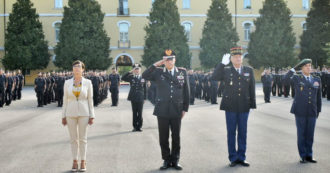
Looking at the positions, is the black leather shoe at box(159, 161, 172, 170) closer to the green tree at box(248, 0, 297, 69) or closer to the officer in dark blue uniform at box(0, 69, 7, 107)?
the officer in dark blue uniform at box(0, 69, 7, 107)

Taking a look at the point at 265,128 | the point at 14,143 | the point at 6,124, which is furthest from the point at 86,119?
the point at 6,124

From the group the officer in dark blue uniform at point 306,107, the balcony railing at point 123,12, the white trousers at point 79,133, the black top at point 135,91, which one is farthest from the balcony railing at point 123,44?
the white trousers at point 79,133

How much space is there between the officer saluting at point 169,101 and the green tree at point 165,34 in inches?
1536

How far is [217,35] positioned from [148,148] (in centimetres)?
4044

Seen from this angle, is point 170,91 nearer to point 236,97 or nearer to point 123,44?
point 236,97

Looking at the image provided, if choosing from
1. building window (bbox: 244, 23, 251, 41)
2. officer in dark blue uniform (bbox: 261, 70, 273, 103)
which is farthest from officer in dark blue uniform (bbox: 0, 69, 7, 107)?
building window (bbox: 244, 23, 251, 41)

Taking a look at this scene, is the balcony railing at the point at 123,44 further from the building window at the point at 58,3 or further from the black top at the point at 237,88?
the black top at the point at 237,88

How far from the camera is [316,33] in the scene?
49.6 meters

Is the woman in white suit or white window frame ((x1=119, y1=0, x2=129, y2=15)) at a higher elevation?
white window frame ((x1=119, y1=0, x2=129, y2=15))

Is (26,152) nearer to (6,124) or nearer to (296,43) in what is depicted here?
(6,124)

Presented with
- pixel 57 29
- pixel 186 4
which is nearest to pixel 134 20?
pixel 186 4

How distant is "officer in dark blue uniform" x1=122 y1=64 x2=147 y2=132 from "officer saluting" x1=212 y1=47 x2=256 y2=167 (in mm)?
4582

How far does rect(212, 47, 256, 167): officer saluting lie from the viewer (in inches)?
280

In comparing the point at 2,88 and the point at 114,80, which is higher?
the point at 114,80
